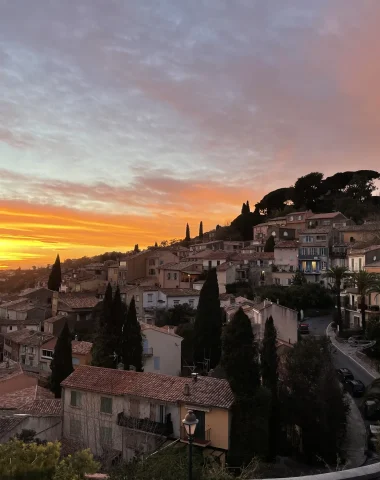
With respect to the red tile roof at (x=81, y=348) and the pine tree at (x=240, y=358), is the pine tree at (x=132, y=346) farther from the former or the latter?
the pine tree at (x=240, y=358)

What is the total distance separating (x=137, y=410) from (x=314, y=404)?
28.8 ft

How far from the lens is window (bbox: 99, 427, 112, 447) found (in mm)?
21625

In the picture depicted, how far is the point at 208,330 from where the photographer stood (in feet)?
116

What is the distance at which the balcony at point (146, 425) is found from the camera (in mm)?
20281

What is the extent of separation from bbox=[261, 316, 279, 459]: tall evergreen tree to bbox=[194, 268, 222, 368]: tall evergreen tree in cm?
1175

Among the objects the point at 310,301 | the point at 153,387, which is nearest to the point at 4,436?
the point at 153,387

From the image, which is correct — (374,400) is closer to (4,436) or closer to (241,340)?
(241,340)

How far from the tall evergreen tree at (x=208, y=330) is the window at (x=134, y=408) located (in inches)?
521

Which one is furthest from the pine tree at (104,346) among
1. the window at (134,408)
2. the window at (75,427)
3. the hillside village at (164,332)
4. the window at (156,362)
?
the window at (134,408)

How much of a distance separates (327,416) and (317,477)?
1648 cm

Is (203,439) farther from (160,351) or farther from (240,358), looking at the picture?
(160,351)

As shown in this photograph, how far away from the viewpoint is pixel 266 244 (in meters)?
69.4

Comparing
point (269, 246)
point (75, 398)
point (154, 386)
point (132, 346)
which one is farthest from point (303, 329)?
point (269, 246)

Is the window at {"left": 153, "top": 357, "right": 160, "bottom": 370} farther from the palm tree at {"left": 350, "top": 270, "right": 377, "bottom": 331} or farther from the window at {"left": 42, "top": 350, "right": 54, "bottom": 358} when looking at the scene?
the palm tree at {"left": 350, "top": 270, "right": 377, "bottom": 331}
